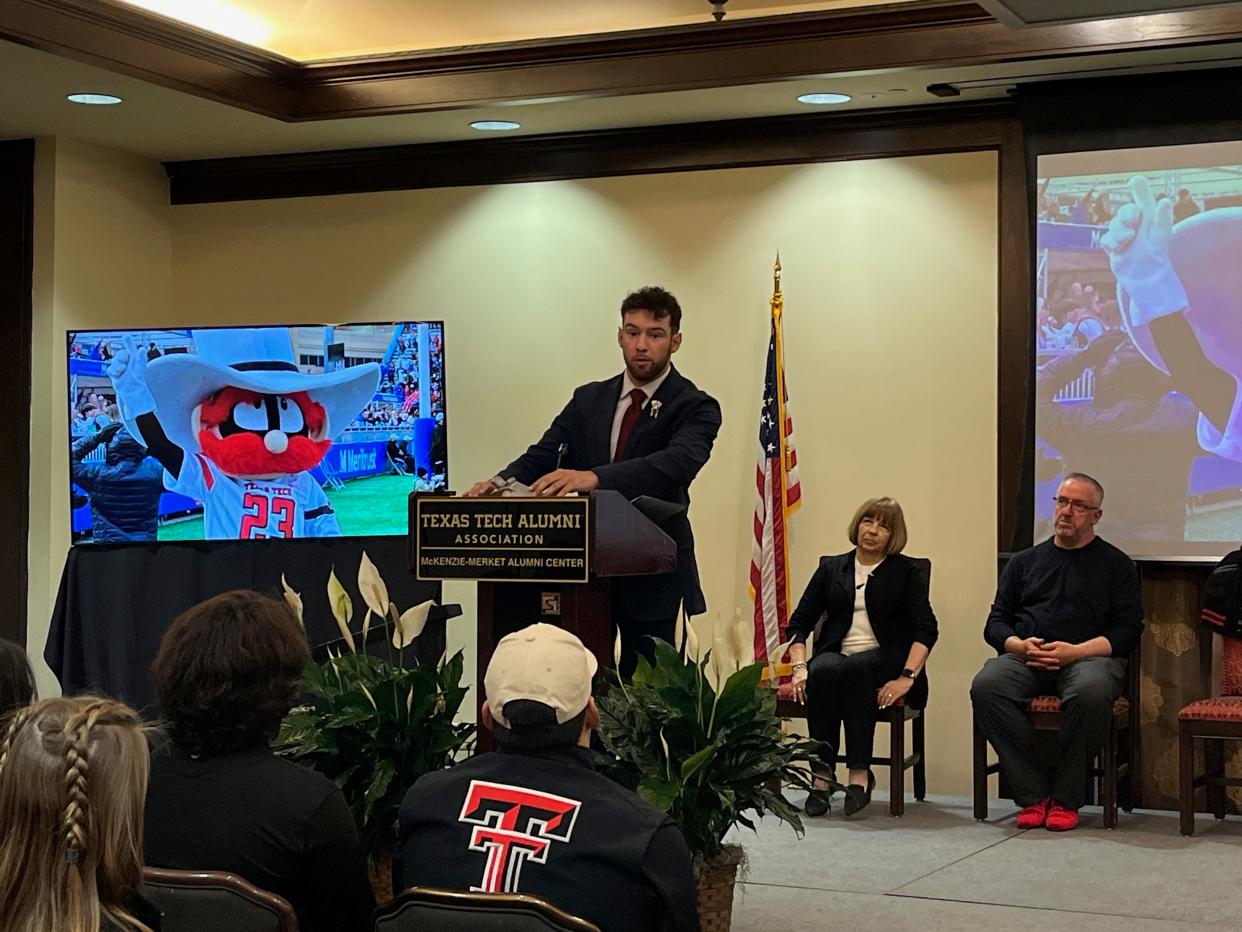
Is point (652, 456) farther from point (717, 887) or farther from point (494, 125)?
point (494, 125)

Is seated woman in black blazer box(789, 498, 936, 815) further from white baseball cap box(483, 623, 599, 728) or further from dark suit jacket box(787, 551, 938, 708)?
white baseball cap box(483, 623, 599, 728)

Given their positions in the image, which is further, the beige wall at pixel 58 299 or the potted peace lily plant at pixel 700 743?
the beige wall at pixel 58 299

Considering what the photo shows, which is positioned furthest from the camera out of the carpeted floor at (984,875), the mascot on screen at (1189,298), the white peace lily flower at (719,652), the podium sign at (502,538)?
the mascot on screen at (1189,298)

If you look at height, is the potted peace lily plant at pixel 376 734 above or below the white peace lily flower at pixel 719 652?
below

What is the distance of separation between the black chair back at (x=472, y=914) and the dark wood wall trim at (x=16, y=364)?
5939 millimetres

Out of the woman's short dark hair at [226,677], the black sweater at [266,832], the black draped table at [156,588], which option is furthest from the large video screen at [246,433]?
the black sweater at [266,832]

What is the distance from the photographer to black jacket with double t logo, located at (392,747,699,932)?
2.30 metres

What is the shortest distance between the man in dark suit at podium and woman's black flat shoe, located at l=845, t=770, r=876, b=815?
72.2 inches

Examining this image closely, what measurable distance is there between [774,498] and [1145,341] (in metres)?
1.60

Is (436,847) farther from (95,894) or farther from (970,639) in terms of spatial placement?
(970,639)

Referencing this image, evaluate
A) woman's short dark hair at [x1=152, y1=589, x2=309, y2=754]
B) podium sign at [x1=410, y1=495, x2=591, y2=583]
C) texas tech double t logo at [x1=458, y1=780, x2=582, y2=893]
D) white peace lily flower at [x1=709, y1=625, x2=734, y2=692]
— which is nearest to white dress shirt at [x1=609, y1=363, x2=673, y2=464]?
podium sign at [x1=410, y1=495, x2=591, y2=583]

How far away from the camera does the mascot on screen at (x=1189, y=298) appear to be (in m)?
6.11

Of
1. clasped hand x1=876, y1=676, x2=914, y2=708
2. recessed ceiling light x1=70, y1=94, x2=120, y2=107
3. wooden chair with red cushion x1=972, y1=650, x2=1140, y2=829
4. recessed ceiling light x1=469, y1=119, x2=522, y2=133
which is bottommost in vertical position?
wooden chair with red cushion x1=972, y1=650, x2=1140, y2=829

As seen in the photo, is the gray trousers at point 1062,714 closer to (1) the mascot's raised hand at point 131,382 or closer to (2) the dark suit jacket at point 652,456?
(2) the dark suit jacket at point 652,456
